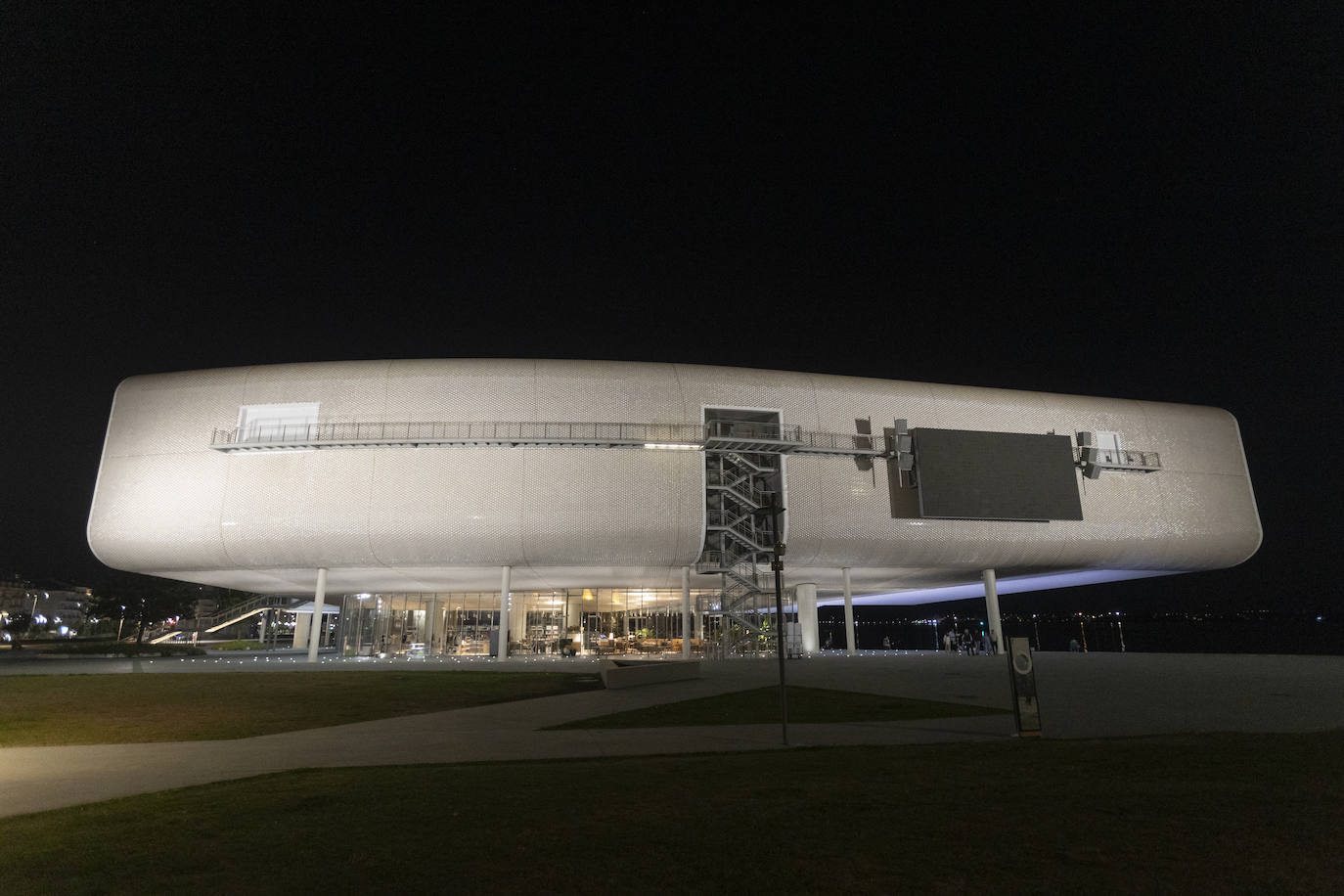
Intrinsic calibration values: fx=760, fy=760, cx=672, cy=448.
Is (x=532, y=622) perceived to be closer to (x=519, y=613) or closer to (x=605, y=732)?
(x=519, y=613)

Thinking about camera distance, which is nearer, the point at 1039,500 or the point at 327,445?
the point at 327,445

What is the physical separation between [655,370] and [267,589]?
31.4 metres

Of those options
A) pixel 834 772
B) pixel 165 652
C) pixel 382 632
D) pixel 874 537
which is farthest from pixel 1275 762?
pixel 165 652

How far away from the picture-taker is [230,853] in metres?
5.01

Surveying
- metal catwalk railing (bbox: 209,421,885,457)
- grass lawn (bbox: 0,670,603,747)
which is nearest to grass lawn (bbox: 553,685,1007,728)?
grass lawn (bbox: 0,670,603,747)

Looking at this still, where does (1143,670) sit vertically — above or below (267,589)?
below

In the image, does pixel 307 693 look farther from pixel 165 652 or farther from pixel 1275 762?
pixel 165 652

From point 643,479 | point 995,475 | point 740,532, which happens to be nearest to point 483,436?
point 643,479

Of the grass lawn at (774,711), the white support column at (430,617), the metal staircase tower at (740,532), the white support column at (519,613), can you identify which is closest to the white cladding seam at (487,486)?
the metal staircase tower at (740,532)

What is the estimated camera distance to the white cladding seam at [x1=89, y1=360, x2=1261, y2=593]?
35656 mm

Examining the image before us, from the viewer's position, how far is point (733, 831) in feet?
17.1

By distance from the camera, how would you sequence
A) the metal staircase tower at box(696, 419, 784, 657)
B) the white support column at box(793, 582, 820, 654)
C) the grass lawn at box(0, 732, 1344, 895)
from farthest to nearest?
the white support column at box(793, 582, 820, 654) < the metal staircase tower at box(696, 419, 784, 657) < the grass lawn at box(0, 732, 1344, 895)

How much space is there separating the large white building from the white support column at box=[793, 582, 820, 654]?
630mm

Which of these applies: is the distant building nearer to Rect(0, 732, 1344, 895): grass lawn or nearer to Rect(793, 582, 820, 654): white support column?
Rect(793, 582, 820, 654): white support column
